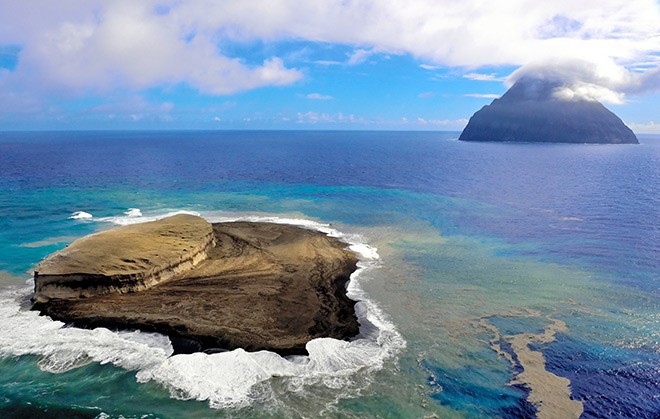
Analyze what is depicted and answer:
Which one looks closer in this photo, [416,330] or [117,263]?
[416,330]

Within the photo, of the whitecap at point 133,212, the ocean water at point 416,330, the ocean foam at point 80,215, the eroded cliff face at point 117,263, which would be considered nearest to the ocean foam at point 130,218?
the whitecap at point 133,212

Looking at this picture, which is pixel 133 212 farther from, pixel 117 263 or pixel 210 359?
pixel 210 359

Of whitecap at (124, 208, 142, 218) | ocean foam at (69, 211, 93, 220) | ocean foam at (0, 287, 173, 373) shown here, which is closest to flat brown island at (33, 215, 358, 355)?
ocean foam at (0, 287, 173, 373)

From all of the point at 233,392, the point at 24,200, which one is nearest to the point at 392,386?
the point at 233,392

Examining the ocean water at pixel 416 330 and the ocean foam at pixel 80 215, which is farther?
the ocean foam at pixel 80 215

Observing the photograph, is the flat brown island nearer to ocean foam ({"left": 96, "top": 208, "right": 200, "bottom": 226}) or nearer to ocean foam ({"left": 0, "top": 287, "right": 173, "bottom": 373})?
ocean foam ({"left": 0, "top": 287, "right": 173, "bottom": 373})

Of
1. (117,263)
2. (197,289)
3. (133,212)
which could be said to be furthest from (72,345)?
(133,212)

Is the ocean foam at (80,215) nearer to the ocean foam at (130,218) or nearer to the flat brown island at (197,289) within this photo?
the ocean foam at (130,218)
